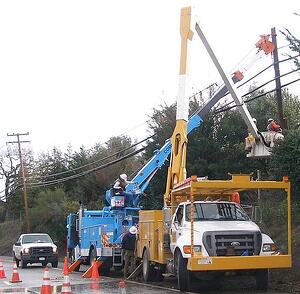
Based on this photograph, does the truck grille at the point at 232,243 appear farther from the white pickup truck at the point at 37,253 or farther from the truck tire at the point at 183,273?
the white pickup truck at the point at 37,253

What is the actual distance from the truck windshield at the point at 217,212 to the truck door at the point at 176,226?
34 centimetres

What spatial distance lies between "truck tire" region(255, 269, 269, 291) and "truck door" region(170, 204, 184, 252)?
2.27 m

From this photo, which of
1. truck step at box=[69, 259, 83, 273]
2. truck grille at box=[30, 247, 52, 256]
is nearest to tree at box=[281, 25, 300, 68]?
truck step at box=[69, 259, 83, 273]

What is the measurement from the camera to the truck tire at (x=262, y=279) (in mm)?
15680

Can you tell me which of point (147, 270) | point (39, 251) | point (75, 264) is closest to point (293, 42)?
point (147, 270)

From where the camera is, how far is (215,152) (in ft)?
105

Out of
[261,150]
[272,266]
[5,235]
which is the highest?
[261,150]

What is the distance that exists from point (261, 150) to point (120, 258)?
6646mm

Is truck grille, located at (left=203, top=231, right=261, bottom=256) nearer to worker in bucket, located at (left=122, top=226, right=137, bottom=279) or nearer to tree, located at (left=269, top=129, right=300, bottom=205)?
tree, located at (left=269, top=129, right=300, bottom=205)

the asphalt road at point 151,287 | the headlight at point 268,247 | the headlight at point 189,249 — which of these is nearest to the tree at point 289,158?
the asphalt road at point 151,287

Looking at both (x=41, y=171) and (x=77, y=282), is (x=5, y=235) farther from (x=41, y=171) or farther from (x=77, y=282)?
(x=77, y=282)

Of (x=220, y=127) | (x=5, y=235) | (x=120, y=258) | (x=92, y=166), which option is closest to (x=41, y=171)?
(x=5, y=235)

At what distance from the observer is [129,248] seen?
21531mm

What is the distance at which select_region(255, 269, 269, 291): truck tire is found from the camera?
51.4 feet
